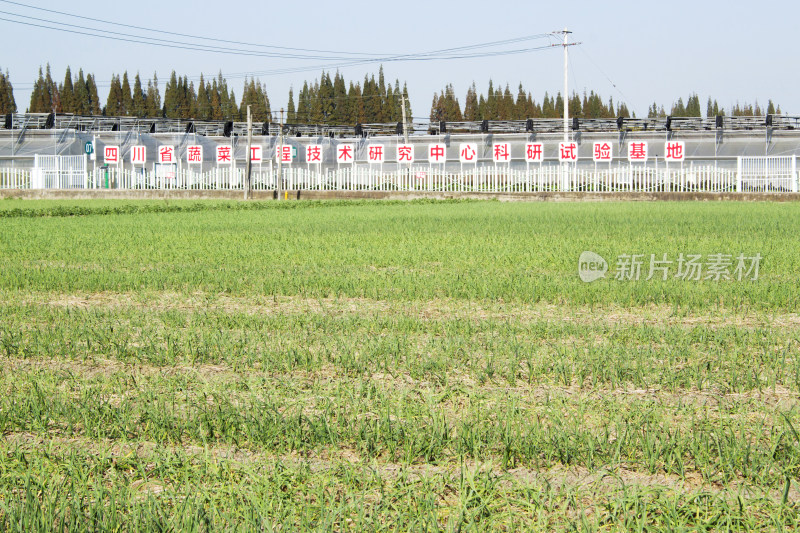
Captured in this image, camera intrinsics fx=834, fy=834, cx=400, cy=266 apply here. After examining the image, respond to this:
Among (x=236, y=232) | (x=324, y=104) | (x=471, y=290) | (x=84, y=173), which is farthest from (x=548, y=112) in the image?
(x=471, y=290)

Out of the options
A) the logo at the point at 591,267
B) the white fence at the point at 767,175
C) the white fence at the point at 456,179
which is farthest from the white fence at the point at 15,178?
the logo at the point at 591,267

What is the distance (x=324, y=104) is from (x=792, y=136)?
55.3 metres

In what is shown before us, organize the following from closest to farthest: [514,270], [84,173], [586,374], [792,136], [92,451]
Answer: [92,451]
[586,374]
[514,270]
[84,173]
[792,136]

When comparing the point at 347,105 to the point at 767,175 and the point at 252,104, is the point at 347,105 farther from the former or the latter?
the point at 767,175

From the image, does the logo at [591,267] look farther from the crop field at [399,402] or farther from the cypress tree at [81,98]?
the cypress tree at [81,98]

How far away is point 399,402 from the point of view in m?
3.09

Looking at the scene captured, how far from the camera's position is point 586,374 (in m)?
3.60

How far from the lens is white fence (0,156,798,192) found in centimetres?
2975

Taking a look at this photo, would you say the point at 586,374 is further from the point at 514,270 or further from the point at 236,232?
the point at 236,232

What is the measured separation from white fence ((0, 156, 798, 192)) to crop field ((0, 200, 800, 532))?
2435cm

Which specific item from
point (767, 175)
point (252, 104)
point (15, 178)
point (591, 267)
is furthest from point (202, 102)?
point (591, 267)

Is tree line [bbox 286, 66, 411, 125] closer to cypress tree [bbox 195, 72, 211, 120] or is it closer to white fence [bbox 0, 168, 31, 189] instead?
cypress tree [bbox 195, 72, 211, 120]

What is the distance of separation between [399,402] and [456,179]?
3177 centimetres

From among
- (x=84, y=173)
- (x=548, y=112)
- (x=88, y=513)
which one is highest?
(x=548, y=112)
